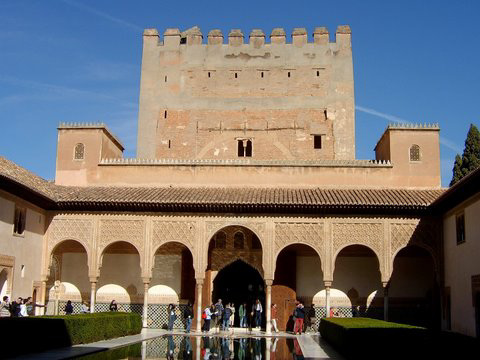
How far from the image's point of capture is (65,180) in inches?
961

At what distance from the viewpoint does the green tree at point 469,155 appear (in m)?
31.3

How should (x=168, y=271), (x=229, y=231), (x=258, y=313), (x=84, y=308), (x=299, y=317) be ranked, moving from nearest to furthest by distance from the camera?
1. (x=299, y=317)
2. (x=84, y=308)
3. (x=258, y=313)
4. (x=229, y=231)
5. (x=168, y=271)

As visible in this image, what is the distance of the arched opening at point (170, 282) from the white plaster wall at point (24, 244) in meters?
3.77

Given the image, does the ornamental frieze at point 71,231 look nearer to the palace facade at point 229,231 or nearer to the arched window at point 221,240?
the palace facade at point 229,231

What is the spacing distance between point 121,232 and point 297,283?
6021 millimetres

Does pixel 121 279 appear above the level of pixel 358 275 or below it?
below

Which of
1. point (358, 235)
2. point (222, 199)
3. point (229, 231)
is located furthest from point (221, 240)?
point (358, 235)

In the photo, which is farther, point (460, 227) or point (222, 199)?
point (222, 199)

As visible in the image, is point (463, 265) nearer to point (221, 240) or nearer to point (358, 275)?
point (358, 275)

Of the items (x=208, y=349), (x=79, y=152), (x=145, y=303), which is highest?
(x=79, y=152)

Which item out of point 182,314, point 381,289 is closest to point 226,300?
point 182,314

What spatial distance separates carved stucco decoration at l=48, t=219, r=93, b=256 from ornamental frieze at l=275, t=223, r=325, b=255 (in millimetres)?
5962

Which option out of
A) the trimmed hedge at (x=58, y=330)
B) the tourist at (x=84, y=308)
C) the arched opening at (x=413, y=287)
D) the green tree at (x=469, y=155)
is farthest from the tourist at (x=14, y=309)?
the green tree at (x=469, y=155)

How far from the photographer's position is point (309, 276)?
2261 centimetres
